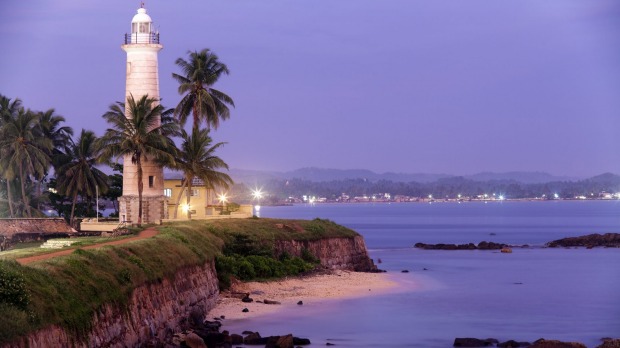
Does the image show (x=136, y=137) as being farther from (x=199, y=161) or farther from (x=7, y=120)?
(x=7, y=120)

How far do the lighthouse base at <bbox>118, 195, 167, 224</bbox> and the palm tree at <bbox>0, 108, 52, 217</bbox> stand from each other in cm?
1262

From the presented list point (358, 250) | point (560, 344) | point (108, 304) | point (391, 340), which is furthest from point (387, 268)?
point (108, 304)

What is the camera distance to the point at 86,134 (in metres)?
74.9

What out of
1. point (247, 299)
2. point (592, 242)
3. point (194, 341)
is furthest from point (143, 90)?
point (592, 242)

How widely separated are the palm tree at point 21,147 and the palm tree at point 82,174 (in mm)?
1672

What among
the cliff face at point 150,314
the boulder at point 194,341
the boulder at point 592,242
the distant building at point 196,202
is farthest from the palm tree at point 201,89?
the boulder at point 592,242

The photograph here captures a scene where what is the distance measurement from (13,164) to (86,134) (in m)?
5.74

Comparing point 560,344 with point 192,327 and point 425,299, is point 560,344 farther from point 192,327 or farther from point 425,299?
point 425,299

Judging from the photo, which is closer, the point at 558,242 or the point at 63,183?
the point at 63,183

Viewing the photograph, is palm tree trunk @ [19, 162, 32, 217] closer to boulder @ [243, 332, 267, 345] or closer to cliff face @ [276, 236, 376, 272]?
cliff face @ [276, 236, 376, 272]

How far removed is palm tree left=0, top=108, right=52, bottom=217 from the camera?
245 feet

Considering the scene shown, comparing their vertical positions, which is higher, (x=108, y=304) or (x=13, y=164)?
(x=13, y=164)

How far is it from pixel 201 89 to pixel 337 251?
1462 cm

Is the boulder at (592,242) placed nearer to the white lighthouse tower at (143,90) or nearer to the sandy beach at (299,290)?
the sandy beach at (299,290)
